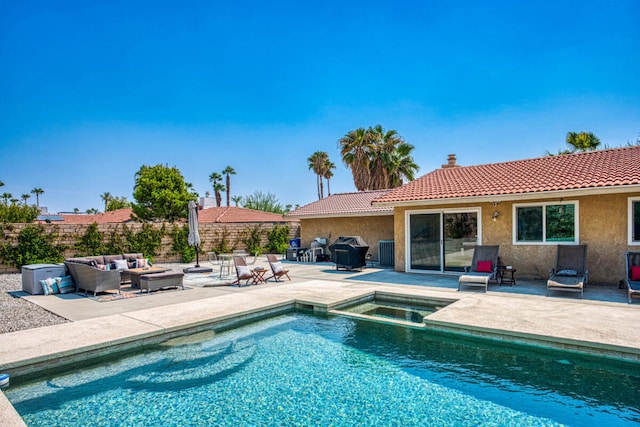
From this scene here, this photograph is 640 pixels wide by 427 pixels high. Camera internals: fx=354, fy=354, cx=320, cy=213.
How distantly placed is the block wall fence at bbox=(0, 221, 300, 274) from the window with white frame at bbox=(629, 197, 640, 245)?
1899cm

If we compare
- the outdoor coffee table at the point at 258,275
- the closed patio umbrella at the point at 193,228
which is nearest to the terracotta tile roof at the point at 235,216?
the closed patio umbrella at the point at 193,228

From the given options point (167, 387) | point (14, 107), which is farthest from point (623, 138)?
point (14, 107)

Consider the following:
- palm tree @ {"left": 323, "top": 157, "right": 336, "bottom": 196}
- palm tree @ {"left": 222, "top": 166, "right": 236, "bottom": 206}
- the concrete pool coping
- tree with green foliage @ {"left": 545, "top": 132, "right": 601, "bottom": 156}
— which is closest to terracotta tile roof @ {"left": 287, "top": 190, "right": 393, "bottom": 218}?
the concrete pool coping

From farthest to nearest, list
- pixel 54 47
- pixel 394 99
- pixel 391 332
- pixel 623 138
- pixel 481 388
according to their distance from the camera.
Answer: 1. pixel 623 138
2. pixel 394 99
3. pixel 54 47
4. pixel 391 332
5. pixel 481 388

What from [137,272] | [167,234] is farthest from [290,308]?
[167,234]

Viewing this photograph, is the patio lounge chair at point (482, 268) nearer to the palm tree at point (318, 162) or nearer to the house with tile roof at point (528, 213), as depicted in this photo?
the house with tile roof at point (528, 213)

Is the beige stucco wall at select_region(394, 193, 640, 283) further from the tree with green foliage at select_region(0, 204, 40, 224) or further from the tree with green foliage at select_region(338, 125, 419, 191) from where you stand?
the tree with green foliage at select_region(0, 204, 40, 224)

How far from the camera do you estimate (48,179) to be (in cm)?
2969

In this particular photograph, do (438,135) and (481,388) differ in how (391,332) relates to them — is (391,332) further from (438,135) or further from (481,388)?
(438,135)

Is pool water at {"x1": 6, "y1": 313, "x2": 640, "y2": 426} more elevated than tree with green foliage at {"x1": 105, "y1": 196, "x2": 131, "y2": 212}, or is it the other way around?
tree with green foliage at {"x1": 105, "y1": 196, "x2": 131, "y2": 212}

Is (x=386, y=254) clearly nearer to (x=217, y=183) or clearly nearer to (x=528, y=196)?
(x=528, y=196)

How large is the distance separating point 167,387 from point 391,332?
423 cm

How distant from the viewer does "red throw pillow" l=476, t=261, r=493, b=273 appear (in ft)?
34.3

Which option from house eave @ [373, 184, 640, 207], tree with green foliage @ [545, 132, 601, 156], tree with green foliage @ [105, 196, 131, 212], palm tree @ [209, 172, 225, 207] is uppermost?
palm tree @ [209, 172, 225, 207]
